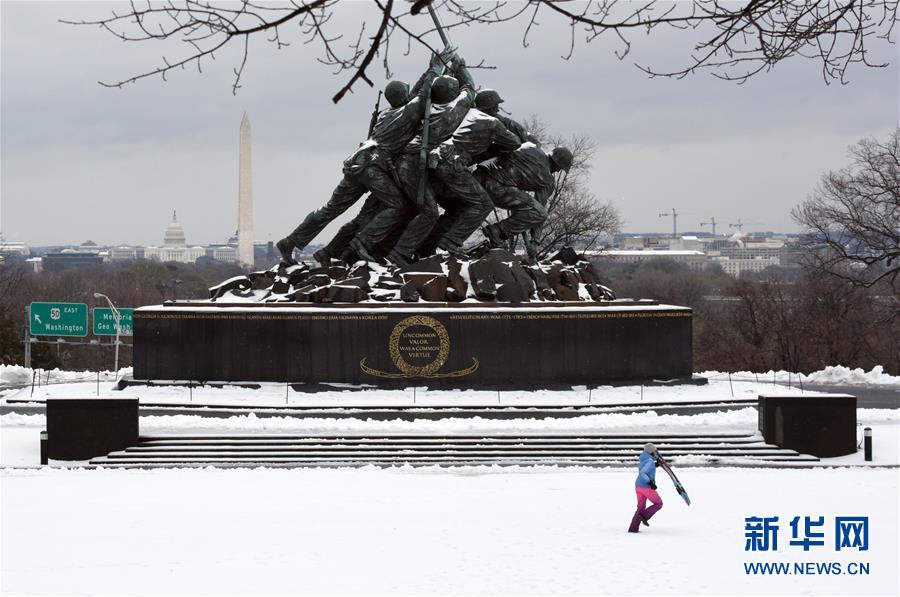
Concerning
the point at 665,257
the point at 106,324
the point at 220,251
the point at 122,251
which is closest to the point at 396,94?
the point at 106,324

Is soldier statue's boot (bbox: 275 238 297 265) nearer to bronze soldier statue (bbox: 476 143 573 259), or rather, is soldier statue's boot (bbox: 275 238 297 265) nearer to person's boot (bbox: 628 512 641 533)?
bronze soldier statue (bbox: 476 143 573 259)

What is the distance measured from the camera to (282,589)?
980cm

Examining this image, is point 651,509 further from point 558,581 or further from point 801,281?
point 801,281

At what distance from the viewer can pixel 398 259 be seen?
23547 mm

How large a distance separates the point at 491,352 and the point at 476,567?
1113cm

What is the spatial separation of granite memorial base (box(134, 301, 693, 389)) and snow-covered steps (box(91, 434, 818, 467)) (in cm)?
359

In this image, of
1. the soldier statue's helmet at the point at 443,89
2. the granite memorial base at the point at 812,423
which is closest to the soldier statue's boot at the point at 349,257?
the soldier statue's helmet at the point at 443,89

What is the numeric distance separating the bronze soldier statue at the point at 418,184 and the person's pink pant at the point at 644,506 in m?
12.1

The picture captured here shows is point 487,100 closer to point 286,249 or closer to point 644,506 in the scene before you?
point 286,249

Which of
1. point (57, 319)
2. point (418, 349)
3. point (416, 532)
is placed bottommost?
point (416, 532)

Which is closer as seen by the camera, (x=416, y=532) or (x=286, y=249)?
(x=416, y=532)

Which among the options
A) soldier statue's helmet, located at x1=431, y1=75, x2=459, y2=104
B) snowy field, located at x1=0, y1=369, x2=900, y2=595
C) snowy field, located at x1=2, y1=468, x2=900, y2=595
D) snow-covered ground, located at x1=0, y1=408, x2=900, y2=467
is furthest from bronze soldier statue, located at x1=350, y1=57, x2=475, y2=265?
snowy field, located at x1=2, y1=468, x2=900, y2=595

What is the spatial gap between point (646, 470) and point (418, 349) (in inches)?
388

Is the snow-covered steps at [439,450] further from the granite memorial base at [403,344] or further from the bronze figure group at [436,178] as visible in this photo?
the bronze figure group at [436,178]
